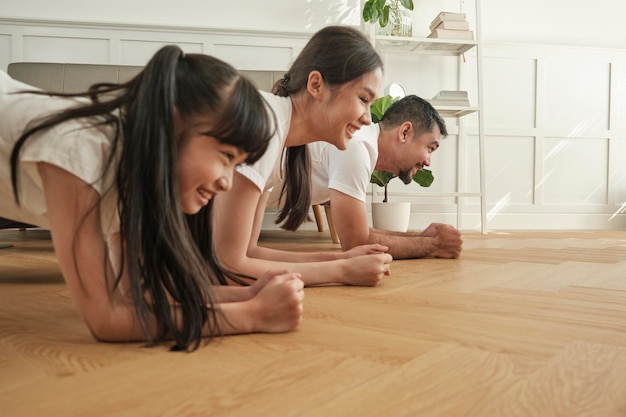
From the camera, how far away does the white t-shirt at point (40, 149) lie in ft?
2.52

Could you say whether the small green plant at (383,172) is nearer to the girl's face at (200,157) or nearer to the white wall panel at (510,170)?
the white wall panel at (510,170)

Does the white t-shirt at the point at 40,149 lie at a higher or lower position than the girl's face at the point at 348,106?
lower

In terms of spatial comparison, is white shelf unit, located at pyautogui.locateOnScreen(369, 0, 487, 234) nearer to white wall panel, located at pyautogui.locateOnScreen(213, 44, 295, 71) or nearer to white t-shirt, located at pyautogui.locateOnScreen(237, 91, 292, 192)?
white wall panel, located at pyautogui.locateOnScreen(213, 44, 295, 71)

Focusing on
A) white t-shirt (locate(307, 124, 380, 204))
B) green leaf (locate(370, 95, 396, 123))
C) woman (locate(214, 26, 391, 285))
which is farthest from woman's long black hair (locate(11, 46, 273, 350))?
green leaf (locate(370, 95, 396, 123))

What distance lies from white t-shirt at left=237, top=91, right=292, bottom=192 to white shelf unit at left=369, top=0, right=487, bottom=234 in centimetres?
220

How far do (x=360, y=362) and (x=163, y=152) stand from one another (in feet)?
1.28

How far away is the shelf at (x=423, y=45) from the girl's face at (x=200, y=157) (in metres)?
2.83

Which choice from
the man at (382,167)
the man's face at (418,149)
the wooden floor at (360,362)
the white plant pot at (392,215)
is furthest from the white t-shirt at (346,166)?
the white plant pot at (392,215)

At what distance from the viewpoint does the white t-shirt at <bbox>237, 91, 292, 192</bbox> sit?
122cm

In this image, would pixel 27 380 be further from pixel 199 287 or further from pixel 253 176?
pixel 253 176

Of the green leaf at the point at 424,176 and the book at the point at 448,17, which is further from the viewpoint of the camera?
the book at the point at 448,17

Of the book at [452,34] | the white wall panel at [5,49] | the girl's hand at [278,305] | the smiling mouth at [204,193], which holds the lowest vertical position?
the girl's hand at [278,305]

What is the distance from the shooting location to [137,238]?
785mm

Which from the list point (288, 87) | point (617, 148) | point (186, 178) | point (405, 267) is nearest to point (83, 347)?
point (186, 178)
